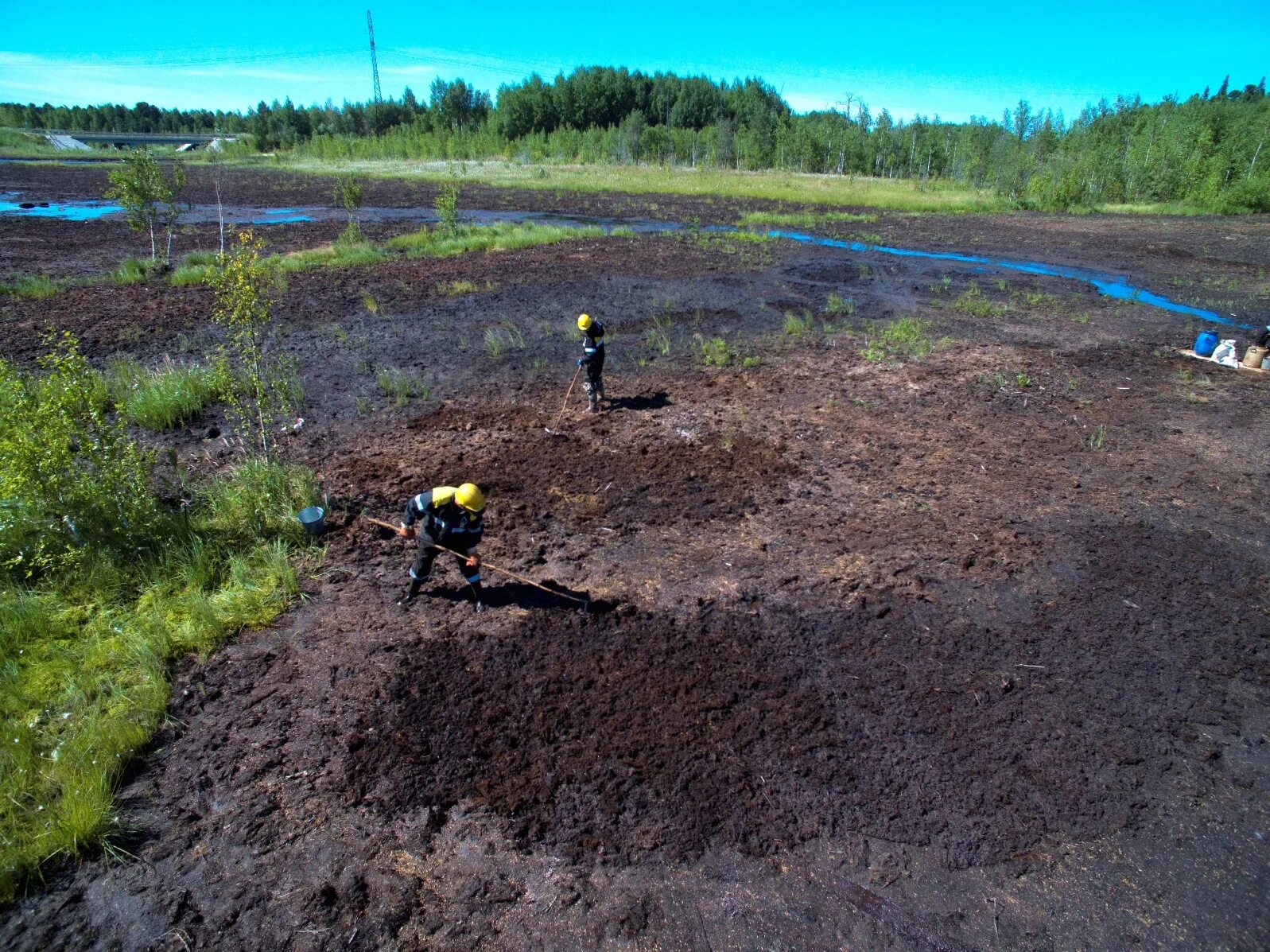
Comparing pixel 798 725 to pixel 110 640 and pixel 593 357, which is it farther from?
pixel 593 357

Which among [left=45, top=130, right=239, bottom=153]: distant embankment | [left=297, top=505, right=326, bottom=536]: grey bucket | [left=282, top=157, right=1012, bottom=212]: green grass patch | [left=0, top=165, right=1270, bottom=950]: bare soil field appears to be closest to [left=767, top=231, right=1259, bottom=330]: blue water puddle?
[left=0, top=165, right=1270, bottom=950]: bare soil field

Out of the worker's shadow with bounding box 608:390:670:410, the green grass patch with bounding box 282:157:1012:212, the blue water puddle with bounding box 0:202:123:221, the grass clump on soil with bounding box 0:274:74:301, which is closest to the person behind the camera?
the worker's shadow with bounding box 608:390:670:410

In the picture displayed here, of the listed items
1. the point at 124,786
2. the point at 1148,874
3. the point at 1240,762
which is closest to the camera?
the point at 1148,874

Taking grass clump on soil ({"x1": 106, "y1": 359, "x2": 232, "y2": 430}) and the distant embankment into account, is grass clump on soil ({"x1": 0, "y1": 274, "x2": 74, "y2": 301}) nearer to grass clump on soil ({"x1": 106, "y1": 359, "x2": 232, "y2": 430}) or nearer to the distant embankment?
grass clump on soil ({"x1": 106, "y1": 359, "x2": 232, "y2": 430})

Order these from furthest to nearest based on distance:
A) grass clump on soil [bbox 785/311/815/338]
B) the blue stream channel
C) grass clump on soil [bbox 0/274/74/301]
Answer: the blue stream channel, grass clump on soil [bbox 0/274/74/301], grass clump on soil [bbox 785/311/815/338]

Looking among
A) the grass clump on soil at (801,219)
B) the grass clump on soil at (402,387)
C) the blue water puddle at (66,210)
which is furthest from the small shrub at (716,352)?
the blue water puddle at (66,210)

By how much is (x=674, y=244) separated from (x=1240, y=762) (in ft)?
71.7

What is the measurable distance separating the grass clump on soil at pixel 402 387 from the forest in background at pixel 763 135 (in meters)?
45.1

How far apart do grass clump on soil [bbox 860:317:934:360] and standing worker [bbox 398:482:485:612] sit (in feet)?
31.5

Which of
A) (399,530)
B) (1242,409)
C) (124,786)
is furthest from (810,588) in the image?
(1242,409)

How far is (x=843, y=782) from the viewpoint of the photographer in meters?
4.51

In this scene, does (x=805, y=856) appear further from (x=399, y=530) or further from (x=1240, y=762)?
(x=399, y=530)

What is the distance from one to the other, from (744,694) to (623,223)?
1144 inches

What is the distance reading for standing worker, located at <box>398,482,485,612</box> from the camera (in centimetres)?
566
